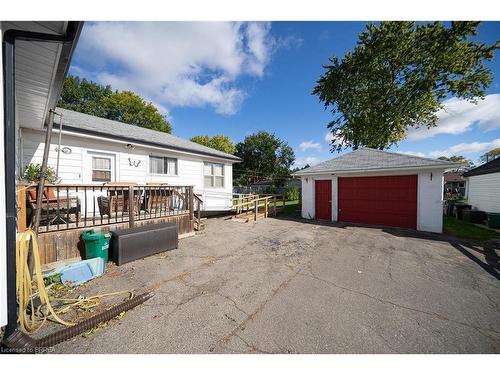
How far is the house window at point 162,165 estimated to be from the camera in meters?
9.20

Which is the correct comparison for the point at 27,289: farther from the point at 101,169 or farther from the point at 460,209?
the point at 460,209

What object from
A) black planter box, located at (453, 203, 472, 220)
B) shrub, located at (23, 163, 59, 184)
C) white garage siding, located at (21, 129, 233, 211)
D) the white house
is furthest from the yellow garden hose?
black planter box, located at (453, 203, 472, 220)

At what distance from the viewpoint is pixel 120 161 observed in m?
8.03

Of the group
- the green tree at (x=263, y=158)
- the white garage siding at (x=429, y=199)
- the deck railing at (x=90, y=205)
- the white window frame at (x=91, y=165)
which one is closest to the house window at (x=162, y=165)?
the white window frame at (x=91, y=165)

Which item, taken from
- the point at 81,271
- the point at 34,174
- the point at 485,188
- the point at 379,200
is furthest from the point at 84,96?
the point at 485,188

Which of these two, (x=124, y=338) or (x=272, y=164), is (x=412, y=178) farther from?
(x=272, y=164)

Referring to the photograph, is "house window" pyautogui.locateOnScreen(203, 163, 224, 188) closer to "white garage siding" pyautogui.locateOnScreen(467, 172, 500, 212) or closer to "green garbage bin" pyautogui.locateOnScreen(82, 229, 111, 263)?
"green garbage bin" pyautogui.locateOnScreen(82, 229, 111, 263)

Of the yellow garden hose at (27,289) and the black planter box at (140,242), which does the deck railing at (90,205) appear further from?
the yellow garden hose at (27,289)

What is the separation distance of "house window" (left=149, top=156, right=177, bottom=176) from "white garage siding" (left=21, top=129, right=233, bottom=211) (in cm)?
18

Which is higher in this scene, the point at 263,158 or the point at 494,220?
the point at 263,158

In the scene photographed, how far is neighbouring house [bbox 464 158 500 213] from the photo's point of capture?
11.0 meters

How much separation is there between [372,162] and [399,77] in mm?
13060

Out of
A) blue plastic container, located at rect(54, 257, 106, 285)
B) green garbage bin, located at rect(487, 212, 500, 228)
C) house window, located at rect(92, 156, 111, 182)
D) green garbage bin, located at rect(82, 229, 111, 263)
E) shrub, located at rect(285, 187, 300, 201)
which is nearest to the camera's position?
blue plastic container, located at rect(54, 257, 106, 285)
